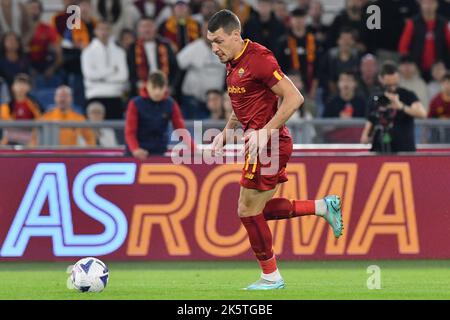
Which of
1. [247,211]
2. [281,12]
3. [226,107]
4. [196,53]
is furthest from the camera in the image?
[281,12]

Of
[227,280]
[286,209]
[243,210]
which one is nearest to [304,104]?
[227,280]

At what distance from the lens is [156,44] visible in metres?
18.6

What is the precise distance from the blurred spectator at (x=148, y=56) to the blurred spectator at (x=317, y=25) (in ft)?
8.19

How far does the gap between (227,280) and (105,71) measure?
272 inches

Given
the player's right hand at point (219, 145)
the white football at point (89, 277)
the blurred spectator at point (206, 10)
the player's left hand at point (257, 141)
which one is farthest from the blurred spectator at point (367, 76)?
the white football at point (89, 277)

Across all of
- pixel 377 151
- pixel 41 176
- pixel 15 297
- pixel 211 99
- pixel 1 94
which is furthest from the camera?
pixel 1 94

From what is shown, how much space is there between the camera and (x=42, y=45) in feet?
64.1

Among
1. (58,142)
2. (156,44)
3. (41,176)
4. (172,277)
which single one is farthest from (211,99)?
(172,277)

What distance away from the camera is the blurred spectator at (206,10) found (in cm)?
1945

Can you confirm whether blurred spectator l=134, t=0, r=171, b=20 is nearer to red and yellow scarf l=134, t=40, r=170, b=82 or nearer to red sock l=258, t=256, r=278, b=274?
red and yellow scarf l=134, t=40, r=170, b=82

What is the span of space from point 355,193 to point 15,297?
5.53 meters

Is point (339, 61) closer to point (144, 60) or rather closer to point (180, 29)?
point (180, 29)

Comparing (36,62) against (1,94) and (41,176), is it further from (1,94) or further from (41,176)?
(41,176)

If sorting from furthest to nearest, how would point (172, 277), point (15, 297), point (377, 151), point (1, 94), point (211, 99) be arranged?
point (1, 94)
point (211, 99)
point (377, 151)
point (172, 277)
point (15, 297)
